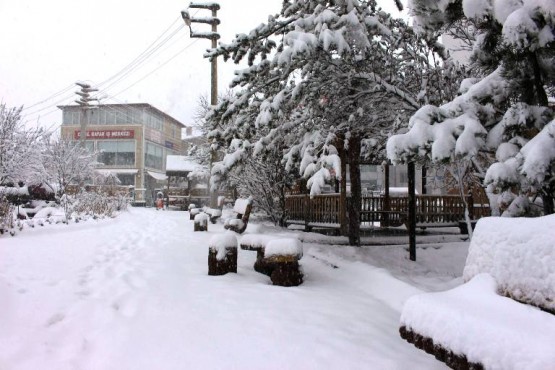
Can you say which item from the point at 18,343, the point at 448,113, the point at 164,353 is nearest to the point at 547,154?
the point at 448,113

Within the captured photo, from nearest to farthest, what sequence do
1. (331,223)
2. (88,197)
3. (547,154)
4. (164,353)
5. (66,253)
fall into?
(164,353), (547,154), (66,253), (331,223), (88,197)

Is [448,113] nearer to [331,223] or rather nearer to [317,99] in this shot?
[317,99]

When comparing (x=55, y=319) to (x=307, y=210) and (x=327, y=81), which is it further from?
(x=307, y=210)

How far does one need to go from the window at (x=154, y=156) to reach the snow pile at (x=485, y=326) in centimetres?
4488

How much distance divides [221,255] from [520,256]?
3.68 m

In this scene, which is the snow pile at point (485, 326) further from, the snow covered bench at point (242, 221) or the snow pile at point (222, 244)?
the snow covered bench at point (242, 221)

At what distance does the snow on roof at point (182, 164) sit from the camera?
97.7ft

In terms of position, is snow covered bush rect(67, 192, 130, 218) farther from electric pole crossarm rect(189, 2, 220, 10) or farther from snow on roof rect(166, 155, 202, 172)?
snow on roof rect(166, 155, 202, 172)

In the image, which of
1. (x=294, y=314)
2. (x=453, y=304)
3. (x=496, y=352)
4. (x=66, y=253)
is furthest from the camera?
(x=66, y=253)

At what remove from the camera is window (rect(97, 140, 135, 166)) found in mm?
43156

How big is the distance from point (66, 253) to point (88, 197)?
9.92 meters

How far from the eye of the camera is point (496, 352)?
167 centimetres

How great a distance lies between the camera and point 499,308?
2.00 m

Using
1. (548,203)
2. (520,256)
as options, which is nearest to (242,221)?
(548,203)
